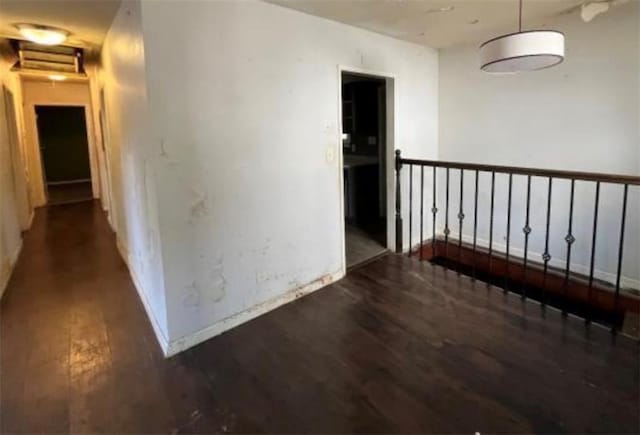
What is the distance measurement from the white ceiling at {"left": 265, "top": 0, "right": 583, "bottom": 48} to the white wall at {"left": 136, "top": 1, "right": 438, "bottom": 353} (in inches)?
6.8

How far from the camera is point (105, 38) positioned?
340cm

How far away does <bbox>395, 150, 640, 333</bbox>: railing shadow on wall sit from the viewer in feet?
10.6

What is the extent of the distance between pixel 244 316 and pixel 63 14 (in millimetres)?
2543

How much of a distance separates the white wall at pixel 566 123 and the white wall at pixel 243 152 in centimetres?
148

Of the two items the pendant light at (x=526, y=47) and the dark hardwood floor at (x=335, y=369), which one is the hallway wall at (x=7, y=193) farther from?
the pendant light at (x=526, y=47)

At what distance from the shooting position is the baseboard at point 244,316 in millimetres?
2493

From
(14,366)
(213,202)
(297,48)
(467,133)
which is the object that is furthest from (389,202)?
(14,366)

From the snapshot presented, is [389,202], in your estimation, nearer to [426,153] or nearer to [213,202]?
[426,153]

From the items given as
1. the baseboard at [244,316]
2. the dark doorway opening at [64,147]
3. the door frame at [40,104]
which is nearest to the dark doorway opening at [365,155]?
the baseboard at [244,316]

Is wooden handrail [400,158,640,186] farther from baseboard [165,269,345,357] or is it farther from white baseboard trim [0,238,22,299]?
white baseboard trim [0,238,22,299]

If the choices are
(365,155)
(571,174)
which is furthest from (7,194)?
(571,174)

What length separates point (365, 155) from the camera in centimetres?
580

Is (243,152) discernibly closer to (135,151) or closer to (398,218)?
(135,151)

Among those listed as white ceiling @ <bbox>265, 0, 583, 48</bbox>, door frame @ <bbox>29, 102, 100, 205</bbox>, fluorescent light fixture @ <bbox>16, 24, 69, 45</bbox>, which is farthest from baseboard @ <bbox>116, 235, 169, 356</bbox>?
door frame @ <bbox>29, 102, 100, 205</bbox>
